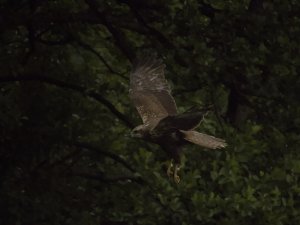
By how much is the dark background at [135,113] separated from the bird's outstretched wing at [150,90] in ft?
6.18

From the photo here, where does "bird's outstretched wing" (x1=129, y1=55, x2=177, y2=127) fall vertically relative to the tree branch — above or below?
above

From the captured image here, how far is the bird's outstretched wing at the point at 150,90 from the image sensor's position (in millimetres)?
10914

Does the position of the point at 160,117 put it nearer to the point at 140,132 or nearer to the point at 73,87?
the point at 140,132

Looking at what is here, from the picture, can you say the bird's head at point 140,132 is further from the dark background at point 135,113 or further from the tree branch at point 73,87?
the tree branch at point 73,87

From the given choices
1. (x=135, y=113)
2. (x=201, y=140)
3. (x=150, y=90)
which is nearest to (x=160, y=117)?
(x=201, y=140)

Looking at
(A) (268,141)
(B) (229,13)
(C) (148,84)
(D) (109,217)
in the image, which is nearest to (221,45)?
(B) (229,13)

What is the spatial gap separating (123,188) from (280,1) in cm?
409

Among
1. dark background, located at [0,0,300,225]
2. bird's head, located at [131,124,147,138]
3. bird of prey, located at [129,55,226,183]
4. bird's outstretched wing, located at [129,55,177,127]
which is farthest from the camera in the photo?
dark background, located at [0,0,300,225]

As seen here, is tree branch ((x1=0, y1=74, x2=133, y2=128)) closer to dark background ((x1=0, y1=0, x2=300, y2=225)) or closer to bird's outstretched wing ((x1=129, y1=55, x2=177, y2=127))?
dark background ((x1=0, y1=0, x2=300, y2=225))

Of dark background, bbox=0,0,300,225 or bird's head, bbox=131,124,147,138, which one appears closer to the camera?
bird's head, bbox=131,124,147,138

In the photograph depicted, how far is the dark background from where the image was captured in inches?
559

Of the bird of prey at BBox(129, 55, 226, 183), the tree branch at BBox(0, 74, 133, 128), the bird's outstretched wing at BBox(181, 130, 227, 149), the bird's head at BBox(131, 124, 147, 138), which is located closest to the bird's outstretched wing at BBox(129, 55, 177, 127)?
the bird of prey at BBox(129, 55, 226, 183)

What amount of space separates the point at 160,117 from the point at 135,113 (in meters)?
5.58

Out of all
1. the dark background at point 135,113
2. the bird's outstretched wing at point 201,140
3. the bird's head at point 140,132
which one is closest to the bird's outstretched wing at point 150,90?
the bird's head at point 140,132
